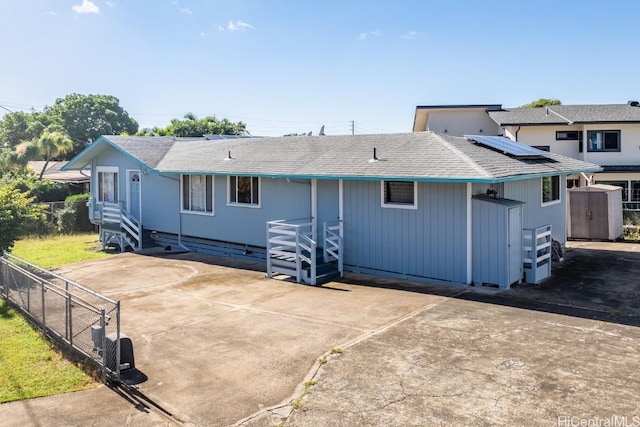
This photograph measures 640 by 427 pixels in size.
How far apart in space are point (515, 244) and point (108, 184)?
17.0 m

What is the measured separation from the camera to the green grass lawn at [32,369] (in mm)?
6611

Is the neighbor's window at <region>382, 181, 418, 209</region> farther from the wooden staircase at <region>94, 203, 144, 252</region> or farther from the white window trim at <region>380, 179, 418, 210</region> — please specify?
the wooden staircase at <region>94, 203, 144, 252</region>

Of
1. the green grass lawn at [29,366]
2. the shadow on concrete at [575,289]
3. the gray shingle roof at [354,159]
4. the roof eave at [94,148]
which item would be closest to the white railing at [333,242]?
the shadow on concrete at [575,289]

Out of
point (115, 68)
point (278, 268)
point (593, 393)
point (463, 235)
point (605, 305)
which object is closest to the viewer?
point (593, 393)

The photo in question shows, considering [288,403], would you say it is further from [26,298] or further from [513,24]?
[513,24]

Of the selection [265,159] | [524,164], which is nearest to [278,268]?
[265,159]

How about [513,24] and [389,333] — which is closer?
[389,333]

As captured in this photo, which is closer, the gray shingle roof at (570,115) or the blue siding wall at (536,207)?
the blue siding wall at (536,207)

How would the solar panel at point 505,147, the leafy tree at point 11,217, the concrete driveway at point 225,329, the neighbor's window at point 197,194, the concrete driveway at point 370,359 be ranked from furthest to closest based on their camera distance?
1. the neighbor's window at point 197,194
2. the leafy tree at point 11,217
3. the solar panel at point 505,147
4. the concrete driveway at point 225,329
5. the concrete driveway at point 370,359

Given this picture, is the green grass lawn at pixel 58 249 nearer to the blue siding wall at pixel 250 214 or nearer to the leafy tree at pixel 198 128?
the blue siding wall at pixel 250 214

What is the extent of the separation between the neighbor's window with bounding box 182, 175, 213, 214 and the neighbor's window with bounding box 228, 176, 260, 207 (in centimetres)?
106

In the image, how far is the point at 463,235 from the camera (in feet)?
37.6

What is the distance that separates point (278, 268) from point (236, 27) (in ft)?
38.5

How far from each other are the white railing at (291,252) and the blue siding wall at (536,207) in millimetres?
5219
